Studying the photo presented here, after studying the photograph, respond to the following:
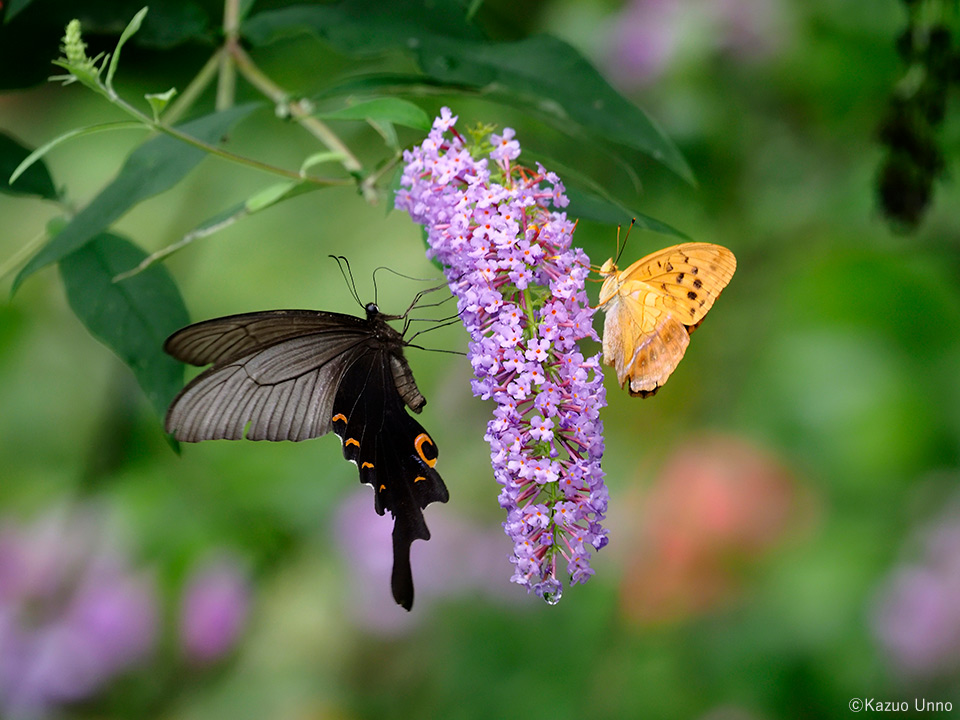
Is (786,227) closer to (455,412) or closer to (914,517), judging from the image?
(914,517)

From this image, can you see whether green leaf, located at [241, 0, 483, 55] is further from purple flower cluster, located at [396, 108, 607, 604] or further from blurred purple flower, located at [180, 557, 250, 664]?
blurred purple flower, located at [180, 557, 250, 664]

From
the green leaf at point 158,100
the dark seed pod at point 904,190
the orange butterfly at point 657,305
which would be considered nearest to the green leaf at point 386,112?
the green leaf at point 158,100

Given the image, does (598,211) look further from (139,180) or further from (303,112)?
(139,180)

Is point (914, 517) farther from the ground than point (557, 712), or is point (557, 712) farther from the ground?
point (914, 517)

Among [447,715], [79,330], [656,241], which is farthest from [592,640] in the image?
[79,330]

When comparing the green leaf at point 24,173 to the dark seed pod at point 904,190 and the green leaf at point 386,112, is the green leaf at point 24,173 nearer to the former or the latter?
the green leaf at point 386,112

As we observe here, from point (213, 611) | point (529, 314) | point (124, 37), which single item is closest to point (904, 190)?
point (529, 314)

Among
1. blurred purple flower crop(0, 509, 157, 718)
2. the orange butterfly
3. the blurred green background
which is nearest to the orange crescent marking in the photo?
the orange butterfly
